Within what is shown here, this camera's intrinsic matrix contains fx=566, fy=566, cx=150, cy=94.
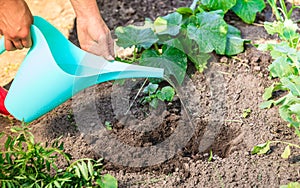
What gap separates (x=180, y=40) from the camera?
8.24 feet

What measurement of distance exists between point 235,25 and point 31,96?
1.15m

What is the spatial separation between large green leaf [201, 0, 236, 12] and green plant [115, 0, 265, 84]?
0.13 ft

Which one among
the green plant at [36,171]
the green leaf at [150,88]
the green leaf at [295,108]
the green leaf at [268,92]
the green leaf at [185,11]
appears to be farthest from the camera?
the green leaf at [185,11]

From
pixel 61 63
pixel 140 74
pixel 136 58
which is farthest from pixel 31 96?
pixel 136 58

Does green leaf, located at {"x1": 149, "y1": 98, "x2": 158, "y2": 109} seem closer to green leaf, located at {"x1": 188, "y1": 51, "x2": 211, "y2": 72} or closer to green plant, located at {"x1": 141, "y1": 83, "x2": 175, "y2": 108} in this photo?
green plant, located at {"x1": 141, "y1": 83, "x2": 175, "y2": 108}

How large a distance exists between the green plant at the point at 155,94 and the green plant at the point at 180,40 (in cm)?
10

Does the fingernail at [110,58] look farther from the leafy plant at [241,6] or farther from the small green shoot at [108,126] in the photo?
the leafy plant at [241,6]

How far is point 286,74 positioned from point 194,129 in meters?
0.41

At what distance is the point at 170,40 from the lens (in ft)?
8.07

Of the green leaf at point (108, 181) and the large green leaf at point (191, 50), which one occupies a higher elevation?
the large green leaf at point (191, 50)

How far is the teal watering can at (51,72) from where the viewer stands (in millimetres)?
1933

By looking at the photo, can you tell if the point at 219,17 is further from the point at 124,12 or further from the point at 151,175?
the point at 151,175

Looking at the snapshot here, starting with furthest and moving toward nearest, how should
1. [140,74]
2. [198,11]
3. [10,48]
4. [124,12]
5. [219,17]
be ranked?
1. [124,12]
2. [198,11]
3. [219,17]
4. [140,74]
5. [10,48]

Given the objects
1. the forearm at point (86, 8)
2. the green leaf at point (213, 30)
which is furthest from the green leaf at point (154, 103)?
the forearm at point (86, 8)
